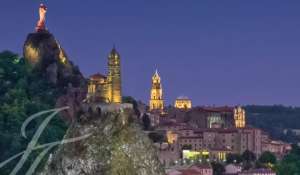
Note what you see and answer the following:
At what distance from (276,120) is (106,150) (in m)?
115

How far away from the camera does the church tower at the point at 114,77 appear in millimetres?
57562

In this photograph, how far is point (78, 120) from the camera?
5699 mm

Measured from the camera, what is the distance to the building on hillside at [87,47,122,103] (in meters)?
56.9

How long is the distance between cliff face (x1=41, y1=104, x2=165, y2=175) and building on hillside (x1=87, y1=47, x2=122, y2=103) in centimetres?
4984

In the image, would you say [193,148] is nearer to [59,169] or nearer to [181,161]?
[181,161]

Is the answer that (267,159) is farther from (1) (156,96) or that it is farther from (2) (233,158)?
(1) (156,96)

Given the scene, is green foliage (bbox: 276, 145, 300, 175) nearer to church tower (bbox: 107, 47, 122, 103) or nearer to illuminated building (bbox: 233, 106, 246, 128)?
illuminated building (bbox: 233, 106, 246, 128)

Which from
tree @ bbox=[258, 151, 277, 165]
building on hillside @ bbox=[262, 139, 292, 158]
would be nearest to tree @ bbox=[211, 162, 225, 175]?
tree @ bbox=[258, 151, 277, 165]

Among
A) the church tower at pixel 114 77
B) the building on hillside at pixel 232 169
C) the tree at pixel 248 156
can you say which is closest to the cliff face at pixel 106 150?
the building on hillside at pixel 232 169

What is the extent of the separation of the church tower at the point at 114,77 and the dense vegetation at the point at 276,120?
45094 mm

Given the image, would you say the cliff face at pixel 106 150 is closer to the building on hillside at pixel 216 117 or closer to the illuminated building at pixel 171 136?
the illuminated building at pixel 171 136

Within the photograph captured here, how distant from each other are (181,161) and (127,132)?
51.0 meters

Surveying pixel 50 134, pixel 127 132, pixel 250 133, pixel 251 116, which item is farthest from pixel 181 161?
pixel 251 116

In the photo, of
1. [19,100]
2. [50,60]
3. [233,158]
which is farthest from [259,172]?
[50,60]
